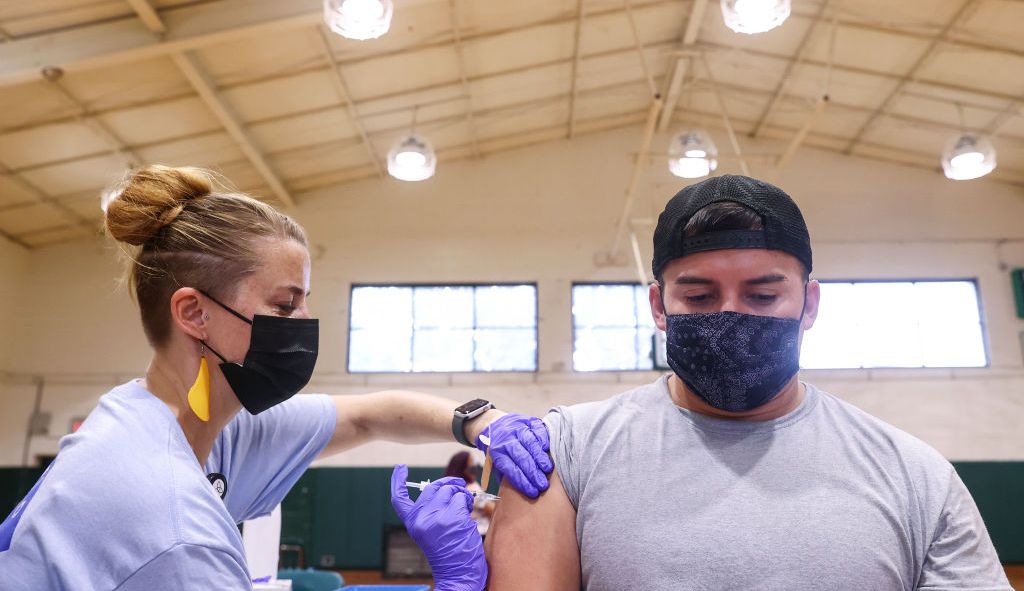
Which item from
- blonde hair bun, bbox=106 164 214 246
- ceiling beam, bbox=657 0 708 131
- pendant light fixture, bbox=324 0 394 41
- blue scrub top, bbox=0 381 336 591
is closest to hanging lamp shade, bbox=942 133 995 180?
ceiling beam, bbox=657 0 708 131

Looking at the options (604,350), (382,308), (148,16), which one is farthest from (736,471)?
(382,308)

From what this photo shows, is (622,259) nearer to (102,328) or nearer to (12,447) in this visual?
(102,328)

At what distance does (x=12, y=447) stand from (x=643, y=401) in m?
9.82

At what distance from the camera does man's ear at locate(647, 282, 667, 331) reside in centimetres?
151

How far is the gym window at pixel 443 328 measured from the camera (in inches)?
367

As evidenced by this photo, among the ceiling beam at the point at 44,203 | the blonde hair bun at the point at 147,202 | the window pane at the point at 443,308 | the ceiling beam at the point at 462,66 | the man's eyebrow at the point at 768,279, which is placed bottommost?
the man's eyebrow at the point at 768,279

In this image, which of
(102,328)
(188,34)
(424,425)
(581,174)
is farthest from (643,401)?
(102,328)

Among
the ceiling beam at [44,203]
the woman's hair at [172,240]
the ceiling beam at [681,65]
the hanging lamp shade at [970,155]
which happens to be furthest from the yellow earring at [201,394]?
the ceiling beam at [44,203]

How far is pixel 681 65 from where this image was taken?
8.32 metres

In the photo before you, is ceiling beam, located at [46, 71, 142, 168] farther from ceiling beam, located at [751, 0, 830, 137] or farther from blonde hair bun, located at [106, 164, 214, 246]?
ceiling beam, located at [751, 0, 830, 137]

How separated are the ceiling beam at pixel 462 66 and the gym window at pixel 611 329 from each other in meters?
2.29

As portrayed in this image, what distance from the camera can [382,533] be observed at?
876 cm

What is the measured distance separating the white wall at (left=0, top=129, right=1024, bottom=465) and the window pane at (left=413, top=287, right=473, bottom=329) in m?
0.20

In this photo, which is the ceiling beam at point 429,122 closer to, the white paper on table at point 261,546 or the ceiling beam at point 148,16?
the ceiling beam at point 148,16
